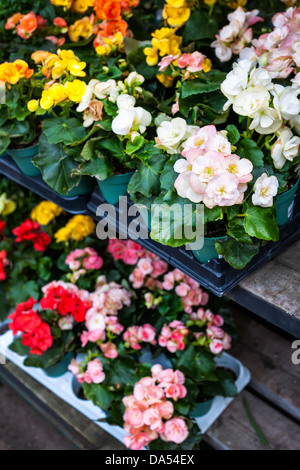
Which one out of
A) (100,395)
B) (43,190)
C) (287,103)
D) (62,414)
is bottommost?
(62,414)

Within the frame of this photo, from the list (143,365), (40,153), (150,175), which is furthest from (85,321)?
(150,175)

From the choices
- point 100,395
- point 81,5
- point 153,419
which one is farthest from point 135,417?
point 81,5

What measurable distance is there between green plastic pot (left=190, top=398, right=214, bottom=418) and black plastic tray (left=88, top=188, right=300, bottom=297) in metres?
0.54

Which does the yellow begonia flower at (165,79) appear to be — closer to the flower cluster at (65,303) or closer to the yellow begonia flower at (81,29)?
the yellow begonia flower at (81,29)

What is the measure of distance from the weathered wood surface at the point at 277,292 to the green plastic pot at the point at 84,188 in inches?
17.5

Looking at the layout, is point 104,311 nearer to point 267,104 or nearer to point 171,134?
point 171,134

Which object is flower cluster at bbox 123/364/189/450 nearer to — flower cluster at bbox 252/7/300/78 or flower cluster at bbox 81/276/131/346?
flower cluster at bbox 81/276/131/346

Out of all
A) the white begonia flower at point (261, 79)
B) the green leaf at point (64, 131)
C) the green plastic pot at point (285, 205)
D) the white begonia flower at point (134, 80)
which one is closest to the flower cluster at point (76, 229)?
the green leaf at point (64, 131)

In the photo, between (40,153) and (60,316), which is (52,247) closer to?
(60,316)

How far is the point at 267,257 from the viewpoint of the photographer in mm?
945

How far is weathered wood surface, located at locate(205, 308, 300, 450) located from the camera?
1.35 metres

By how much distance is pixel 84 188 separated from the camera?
1.14 metres

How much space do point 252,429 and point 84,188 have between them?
873mm

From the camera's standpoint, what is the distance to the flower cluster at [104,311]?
1340mm
